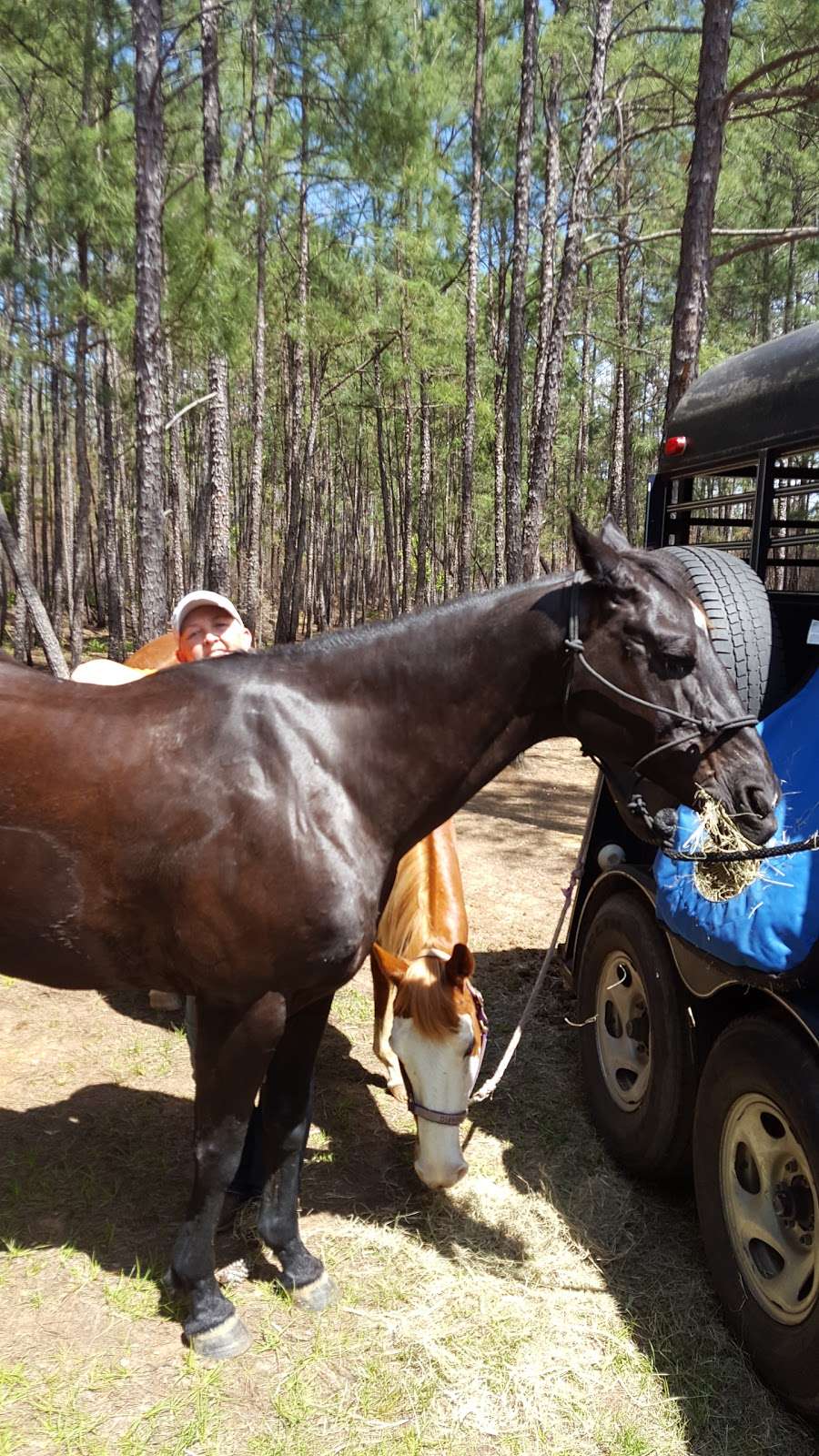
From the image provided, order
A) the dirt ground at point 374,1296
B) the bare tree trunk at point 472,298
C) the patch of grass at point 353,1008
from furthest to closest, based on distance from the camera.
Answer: the bare tree trunk at point 472,298 → the patch of grass at point 353,1008 → the dirt ground at point 374,1296

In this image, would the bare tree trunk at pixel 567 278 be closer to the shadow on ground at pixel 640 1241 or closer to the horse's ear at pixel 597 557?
the shadow on ground at pixel 640 1241

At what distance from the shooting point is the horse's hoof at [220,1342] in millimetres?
2359

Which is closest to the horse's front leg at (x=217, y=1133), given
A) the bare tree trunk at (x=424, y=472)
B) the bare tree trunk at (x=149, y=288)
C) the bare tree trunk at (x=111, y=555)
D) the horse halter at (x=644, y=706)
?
the horse halter at (x=644, y=706)

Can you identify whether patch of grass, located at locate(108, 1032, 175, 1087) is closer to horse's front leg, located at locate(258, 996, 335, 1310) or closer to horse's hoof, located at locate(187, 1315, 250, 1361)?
horse's front leg, located at locate(258, 996, 335, 1310)

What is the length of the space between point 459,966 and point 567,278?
9.51 m

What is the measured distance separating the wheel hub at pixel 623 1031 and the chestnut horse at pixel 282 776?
1.42 meters

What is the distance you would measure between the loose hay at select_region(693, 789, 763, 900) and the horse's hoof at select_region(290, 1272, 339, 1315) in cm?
166

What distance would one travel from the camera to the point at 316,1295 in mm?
2570

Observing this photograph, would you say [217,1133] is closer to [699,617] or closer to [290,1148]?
[290,1148]

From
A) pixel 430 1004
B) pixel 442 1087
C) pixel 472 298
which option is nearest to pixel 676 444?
pixel 430 1004

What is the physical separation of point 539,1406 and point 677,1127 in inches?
37.4

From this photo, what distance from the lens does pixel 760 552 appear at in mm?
3307

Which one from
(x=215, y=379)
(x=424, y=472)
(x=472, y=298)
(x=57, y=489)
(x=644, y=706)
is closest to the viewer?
(x=644, y=706)

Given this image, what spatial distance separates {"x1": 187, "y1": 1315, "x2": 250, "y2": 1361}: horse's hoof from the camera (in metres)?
2.36
